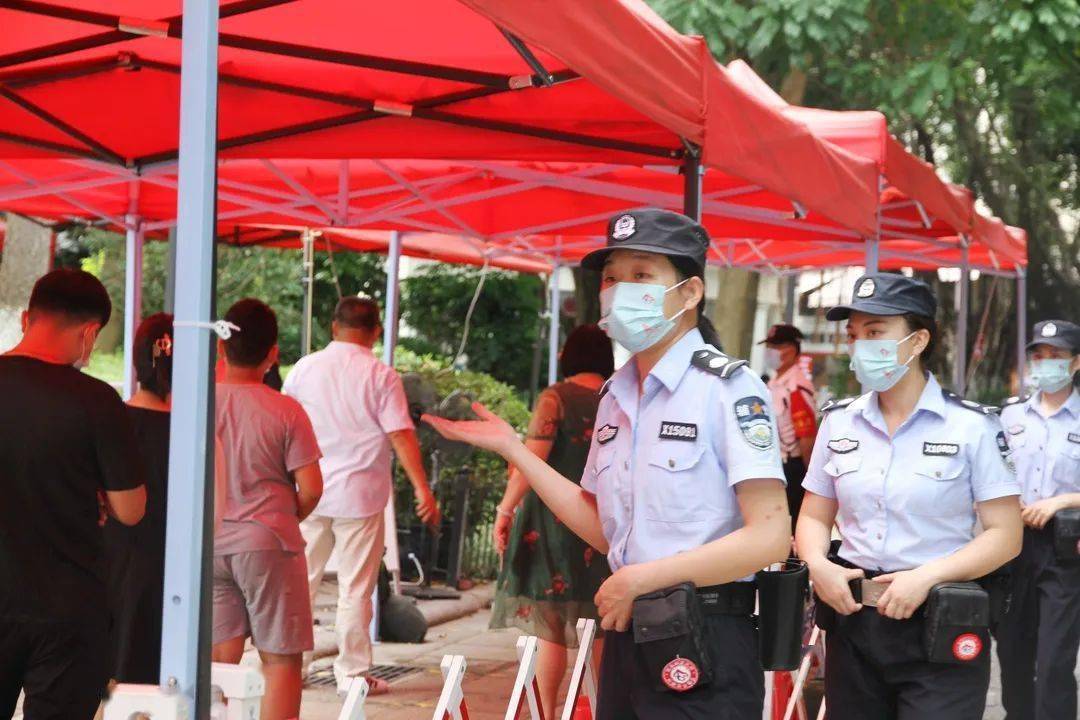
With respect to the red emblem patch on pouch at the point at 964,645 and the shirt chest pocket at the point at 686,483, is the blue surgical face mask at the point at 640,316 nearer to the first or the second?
the shirt chest pocket at the point at 686,483

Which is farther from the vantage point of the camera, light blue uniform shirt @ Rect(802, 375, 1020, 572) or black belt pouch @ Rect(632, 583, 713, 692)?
light blue uniform shirt @ Rect(802, 375, 1020, 572)

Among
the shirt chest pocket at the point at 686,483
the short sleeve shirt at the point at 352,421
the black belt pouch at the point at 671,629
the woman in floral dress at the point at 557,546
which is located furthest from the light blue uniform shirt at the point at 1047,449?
the black belt pouch at the point at 671,629

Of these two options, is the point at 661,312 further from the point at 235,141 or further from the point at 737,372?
the point at 235,141

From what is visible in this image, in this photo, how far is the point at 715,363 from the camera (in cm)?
332

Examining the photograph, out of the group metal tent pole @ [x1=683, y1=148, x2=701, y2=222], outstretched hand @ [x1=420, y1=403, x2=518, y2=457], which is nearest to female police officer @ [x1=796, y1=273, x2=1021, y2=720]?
metal tent pole @ [x1=683, y1=148, x2=701, y2=222]

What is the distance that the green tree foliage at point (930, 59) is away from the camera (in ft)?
38.3

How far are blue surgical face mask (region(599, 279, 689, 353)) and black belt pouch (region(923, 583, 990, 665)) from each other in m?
1.24

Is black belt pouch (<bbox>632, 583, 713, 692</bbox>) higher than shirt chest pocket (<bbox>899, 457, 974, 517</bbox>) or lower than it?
lower

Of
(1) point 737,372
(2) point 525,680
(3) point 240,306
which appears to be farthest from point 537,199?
(1) point 737,372

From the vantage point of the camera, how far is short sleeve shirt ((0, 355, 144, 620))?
3766mm

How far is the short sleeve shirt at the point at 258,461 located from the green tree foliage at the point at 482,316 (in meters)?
14.4

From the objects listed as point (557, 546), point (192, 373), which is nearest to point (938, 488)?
point (192, 373)

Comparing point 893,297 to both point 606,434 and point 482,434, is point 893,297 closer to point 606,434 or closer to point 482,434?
point 606,434

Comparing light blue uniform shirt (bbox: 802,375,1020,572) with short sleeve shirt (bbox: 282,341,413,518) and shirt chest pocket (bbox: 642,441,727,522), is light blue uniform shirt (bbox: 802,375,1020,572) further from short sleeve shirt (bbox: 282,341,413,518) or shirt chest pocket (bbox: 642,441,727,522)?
short sleeve shirt (bbox: 282,341,413,518)
